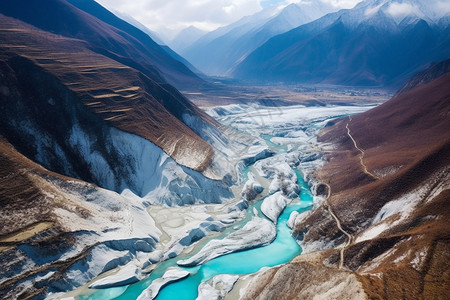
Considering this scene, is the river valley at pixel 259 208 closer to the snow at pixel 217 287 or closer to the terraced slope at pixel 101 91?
the snow at pixel 217 287

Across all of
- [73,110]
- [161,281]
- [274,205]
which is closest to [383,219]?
[274,205]

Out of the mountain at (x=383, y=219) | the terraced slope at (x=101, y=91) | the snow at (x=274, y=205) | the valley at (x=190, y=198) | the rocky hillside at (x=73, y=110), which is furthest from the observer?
the terraced slope at (x=101, y=91)

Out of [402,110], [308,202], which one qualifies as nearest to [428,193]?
[308,202]

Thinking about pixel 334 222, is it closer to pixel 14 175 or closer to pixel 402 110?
pixel 14 175

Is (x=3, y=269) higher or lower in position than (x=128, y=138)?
lower

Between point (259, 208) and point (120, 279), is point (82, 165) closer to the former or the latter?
point (120, 279)

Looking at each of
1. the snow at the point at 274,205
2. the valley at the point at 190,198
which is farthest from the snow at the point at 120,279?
the snow at the point at 274,205
